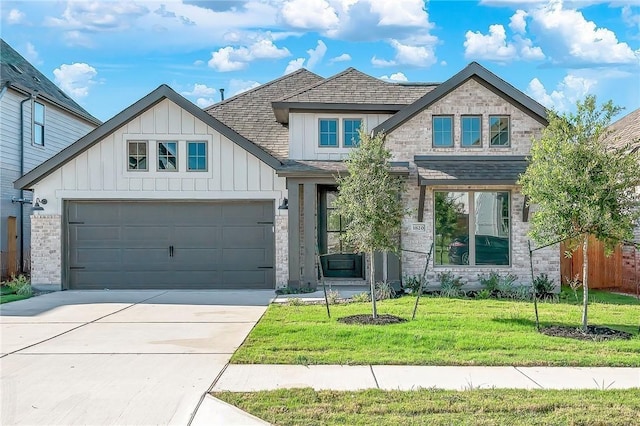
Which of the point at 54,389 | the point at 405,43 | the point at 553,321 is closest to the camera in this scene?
the point at 54,389

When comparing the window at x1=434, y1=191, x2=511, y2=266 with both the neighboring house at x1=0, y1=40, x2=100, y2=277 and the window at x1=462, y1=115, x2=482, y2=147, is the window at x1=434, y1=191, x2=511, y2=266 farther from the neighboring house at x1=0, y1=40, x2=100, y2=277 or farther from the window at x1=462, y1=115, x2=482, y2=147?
the neighboring house at x1=0, y1=40, x2=100, y2=277

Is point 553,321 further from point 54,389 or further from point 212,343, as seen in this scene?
point 54,389

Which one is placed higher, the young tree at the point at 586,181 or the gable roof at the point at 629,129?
the gable roof at the point at 629,129

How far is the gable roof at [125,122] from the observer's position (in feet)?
48.0

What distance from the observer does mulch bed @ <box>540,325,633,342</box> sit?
338 inches

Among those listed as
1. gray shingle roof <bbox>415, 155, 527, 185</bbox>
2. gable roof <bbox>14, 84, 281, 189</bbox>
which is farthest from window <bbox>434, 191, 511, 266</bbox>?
gable roof <bbox>14, 84, 281, 189</bbox>

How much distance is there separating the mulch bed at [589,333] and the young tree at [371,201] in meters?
2.84

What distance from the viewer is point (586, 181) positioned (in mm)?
8648

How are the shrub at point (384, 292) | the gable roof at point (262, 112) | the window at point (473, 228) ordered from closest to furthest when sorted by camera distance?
the shrub at point (384, 292) < the window at point (473, 228) < the gable roof at point (262, 112)

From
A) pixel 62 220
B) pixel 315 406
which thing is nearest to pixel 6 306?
pixel 62 220

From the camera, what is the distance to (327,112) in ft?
49.9

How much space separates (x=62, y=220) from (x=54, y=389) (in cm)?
972

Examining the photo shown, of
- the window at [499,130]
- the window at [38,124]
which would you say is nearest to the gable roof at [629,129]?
the window at [499,130]

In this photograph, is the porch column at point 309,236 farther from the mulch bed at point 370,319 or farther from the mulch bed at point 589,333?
the mulch bed at point 589,333
